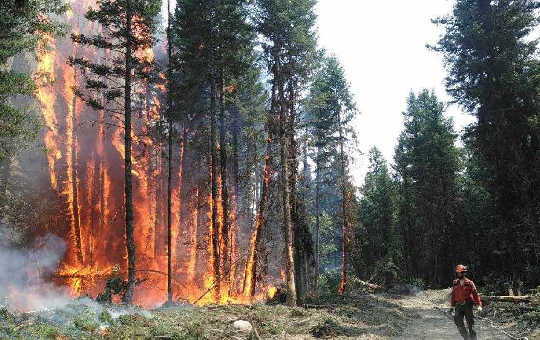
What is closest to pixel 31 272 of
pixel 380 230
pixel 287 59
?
pixel 287 59

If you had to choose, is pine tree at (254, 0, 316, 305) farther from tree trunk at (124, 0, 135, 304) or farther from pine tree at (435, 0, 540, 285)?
pine tree at (435, 0, 540, 285)

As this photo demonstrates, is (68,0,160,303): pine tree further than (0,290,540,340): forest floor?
Yes

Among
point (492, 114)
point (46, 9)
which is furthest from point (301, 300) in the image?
point (46, 9)

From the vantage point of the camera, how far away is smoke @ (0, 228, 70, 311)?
32.5 metres

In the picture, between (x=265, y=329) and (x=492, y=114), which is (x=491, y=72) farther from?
(x=265, y=329)

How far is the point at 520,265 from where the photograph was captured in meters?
19.1

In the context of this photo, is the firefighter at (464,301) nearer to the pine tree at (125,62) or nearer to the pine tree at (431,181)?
the pine tree at (125,62)

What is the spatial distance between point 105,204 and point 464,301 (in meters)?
39.7

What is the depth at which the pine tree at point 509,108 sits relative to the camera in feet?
61.7

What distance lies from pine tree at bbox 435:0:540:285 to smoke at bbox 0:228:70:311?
34.0 m

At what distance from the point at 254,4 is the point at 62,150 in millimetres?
32058

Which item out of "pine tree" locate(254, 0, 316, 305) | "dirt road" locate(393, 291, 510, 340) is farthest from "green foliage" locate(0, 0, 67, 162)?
"dirt road" locate(393, 291, 510, 340)

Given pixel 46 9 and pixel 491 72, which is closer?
pixel 46 9

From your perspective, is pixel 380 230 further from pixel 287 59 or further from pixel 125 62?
pixel 125 62
